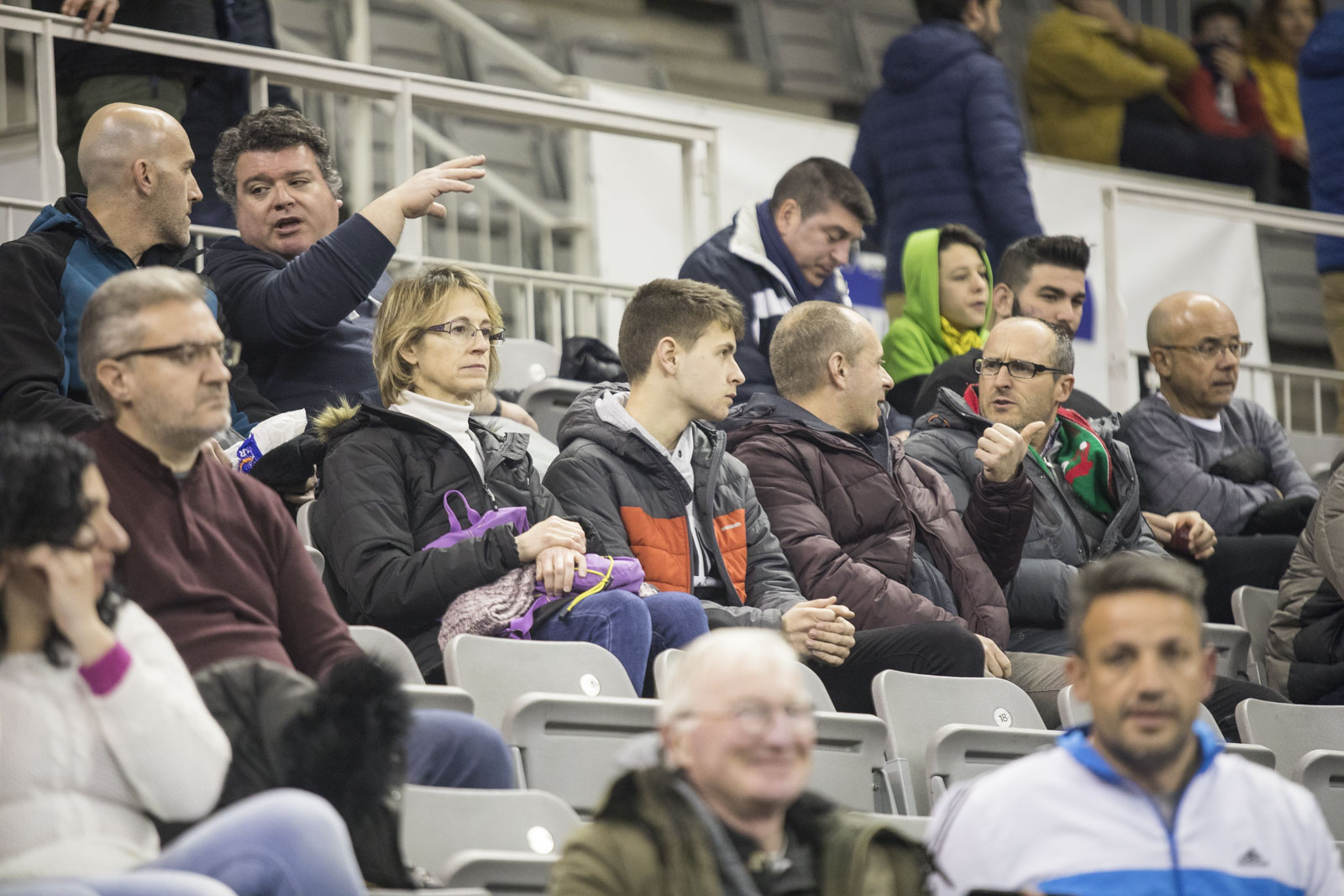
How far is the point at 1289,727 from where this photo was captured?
4168 millimetres

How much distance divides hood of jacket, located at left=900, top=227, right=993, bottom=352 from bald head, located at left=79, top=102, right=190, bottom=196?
252 cm

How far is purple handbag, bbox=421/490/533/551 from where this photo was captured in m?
3.63

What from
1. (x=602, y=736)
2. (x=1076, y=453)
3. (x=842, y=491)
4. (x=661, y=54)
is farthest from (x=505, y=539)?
(x=661, y=54)

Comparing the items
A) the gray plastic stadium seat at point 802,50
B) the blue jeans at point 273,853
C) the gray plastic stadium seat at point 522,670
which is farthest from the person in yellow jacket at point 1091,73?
the blue jeans at point 273,853

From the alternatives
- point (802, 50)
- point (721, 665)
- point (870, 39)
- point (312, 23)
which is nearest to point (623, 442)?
point (721, 665)

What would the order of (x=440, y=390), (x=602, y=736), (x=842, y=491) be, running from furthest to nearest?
(x=842, y=491), (x=440, y=390), (x=602, y=736)

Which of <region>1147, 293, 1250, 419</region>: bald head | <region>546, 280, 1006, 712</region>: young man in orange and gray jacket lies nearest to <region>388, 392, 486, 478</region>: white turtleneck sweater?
<region>546, 280, 1006, 712</region>: young man in orange and gray jacket

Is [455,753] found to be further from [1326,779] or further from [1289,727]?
[1289,727]

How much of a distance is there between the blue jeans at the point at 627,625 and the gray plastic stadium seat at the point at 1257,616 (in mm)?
1880

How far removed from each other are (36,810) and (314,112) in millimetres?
5514

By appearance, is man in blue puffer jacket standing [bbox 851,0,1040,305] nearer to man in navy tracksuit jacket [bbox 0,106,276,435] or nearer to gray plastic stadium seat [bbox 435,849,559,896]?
man in navy tracksuit jacket [bbox 0,106,276,435]

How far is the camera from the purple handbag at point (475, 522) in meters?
3.63

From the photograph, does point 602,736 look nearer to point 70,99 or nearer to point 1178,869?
point 1178,869

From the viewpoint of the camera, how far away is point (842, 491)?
4375mm
